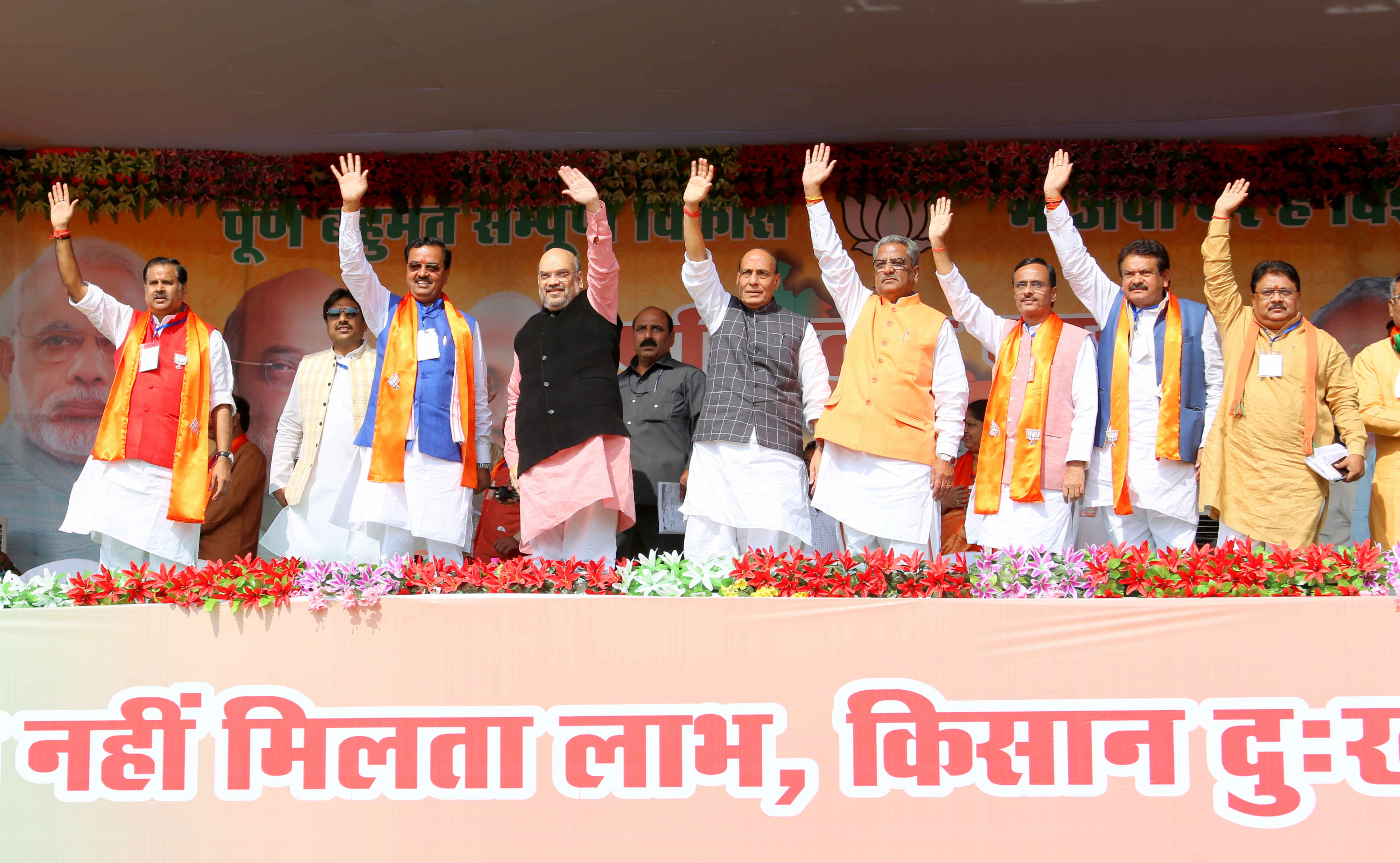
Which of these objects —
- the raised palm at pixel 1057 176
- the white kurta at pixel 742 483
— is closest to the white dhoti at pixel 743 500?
the white kurta at pixel 742 483

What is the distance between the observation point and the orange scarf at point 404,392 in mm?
4305

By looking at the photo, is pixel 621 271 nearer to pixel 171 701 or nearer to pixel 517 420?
pixel 517 420

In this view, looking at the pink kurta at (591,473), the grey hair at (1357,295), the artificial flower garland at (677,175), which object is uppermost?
the artificial flower garland at (677,175)

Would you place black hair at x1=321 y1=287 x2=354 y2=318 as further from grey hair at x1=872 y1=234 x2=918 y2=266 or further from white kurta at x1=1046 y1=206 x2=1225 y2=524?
white kurta at x1=1046 y1=206 x2=1225 y2=524

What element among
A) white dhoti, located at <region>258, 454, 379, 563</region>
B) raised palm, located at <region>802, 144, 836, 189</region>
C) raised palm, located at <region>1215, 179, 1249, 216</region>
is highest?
raised palm, located at <region>802, 144, 836, 189</region>

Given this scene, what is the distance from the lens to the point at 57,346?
21.1 feet

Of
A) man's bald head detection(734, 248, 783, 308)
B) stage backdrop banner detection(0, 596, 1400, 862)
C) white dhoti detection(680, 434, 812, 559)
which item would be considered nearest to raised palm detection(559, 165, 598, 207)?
man's bald head detection(734, 248, 783, 308)

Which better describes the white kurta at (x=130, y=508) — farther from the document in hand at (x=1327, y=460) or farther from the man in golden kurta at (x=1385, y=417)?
the man in golden kurta at (x=1385, y=417)

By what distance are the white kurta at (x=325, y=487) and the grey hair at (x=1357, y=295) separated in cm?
464

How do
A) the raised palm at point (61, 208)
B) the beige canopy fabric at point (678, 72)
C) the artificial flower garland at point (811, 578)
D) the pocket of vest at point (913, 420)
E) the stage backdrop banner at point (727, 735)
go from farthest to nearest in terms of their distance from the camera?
the beige canopy fabric at point (678, 72) → the raised palm at point (61, 208) → the pocket of vest at point (913, 420) → the artificial flower garland at point (811, 578) → the stage backdrop banner at point (727, 735)

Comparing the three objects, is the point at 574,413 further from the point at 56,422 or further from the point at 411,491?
the point at 56,422

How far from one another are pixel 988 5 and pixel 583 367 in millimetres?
2093

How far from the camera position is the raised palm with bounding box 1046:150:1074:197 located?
14.5ft

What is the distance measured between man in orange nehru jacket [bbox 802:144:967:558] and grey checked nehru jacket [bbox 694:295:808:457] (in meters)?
0.14
